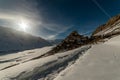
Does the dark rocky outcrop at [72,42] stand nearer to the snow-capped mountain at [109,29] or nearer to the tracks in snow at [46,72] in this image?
the tracks in snow at [46,72]

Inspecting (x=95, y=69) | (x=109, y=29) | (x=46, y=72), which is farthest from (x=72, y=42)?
(x=109, y=29)

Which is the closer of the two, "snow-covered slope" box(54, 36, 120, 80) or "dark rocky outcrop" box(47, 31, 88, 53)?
"snow-covered slope" box(54, 36, 120, 80)

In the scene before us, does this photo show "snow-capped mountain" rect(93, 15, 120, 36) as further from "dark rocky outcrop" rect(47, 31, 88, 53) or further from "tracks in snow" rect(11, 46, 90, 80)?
"tracks in snow" rect(11, 46, 90, 80)

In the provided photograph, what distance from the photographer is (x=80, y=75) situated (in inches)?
333

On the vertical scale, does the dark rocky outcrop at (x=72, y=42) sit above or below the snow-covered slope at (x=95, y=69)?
above

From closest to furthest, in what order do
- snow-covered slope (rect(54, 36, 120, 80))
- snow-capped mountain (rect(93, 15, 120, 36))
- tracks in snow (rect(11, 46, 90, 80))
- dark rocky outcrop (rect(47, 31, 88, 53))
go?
snow-covered slope (rect(54, 36, 120, 80)), tracks in snow (rect(11, 46, 90, 80)), dark rocky outcrop (rect(47, 31, 88, 53)), snow-capped mountain (rect(93, 15, 120, 36))

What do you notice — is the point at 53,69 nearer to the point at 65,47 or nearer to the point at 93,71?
the point at 93,71

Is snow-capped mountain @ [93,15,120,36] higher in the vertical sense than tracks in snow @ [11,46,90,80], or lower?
higher

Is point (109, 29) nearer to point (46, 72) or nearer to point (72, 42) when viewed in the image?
point (72, 42)

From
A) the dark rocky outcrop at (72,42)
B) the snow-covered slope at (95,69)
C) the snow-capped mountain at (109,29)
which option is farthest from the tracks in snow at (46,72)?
the snow-capped mountain at (109,29)

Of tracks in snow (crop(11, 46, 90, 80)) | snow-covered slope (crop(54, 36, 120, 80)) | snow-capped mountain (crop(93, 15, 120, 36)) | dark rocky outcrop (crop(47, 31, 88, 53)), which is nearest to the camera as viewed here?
snow-covered slope (crop(54, 36, 120, 80))

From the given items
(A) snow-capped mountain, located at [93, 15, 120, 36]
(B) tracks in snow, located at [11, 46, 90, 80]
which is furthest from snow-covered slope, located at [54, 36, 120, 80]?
(A) snow-capped mountain, located at [93, 15, 120, 36]

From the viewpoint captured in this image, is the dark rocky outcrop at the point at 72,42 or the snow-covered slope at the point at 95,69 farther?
the dark rocky outcrop at the point at 72,42

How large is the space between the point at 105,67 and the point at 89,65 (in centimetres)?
99
